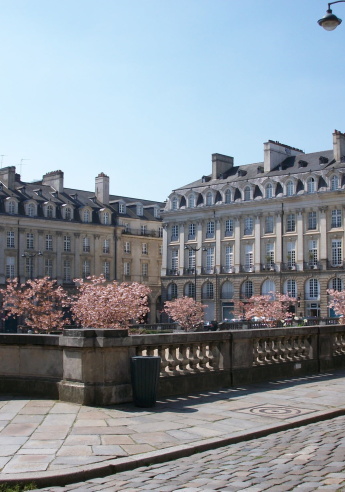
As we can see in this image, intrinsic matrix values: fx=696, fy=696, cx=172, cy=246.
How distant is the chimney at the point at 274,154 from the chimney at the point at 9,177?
89.4ft

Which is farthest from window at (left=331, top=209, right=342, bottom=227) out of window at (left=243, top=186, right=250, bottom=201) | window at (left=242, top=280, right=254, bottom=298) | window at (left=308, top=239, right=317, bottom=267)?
window at (left=242, top=280, right=254, bottom=298)

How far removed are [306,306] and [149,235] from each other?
24.5m

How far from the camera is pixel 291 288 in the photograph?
72.2m

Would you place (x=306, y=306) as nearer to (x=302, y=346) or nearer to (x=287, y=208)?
(x=287, y=208)

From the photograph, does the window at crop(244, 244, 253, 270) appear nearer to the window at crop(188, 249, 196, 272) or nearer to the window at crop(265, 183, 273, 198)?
the window at crop(265, 183, 273, 198)

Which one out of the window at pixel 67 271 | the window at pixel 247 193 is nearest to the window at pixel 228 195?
the window at pixel 247 193

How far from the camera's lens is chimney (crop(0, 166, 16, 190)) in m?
73.8

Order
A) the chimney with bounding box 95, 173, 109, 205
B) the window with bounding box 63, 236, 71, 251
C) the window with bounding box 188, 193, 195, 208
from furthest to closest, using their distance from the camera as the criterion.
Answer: the chimney with bounding box 95, 173, 109, 205 → the window with bounding box 188, 193, 195, 208 → the window with bounding box 63, 236, 71, 251

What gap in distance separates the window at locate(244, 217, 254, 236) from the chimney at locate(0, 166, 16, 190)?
25.7m

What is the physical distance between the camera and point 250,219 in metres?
77.0

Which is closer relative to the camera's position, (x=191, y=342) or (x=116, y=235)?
(x=191, y=342)

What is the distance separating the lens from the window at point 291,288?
71.6m

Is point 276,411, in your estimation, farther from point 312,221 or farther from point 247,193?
point 247,193

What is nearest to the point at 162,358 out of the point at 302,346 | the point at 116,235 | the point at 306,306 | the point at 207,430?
the point at 207,430
